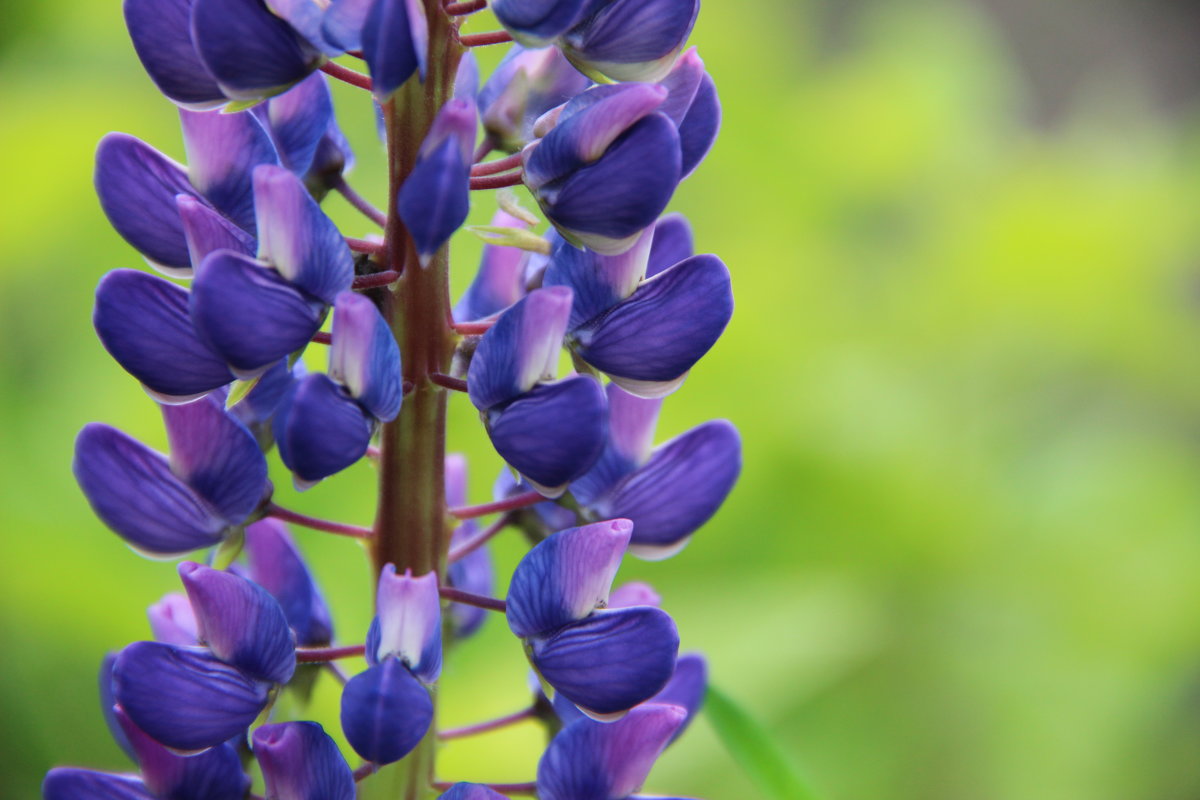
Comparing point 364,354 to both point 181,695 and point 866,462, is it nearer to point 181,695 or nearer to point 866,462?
point 181,695

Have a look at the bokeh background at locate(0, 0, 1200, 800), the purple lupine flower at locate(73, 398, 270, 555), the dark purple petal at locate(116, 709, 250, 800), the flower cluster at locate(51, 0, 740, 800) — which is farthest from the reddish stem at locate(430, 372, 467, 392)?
the bokeh background at locate(0, 0, 1200, 800)

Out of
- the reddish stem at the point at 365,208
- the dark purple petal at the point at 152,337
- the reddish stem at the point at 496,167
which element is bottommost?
the dark purple petal at the point at 152,337

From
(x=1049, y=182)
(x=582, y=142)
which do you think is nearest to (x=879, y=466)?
(x=1049, y=182)

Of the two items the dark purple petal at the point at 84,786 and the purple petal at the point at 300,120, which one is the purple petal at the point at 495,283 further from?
the dark purple petal at the point at 84,786

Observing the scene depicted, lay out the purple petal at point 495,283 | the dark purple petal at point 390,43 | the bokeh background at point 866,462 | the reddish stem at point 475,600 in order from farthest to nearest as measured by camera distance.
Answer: the bokeh background at point 866,462
the purple petal at point 495,283
the reddish stem at point 475,600
the dark purple petal at point 390,43

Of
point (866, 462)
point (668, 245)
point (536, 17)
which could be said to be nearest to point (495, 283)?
point (668, 245)

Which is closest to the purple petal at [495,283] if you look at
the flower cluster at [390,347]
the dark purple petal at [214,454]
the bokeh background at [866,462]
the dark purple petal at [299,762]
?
the flower cluster at [390,347]

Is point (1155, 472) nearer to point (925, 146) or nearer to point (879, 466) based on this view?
point (879, 466)
